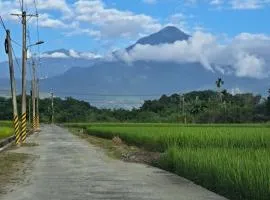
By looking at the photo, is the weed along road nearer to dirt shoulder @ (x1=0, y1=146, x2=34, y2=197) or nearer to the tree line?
dirt shoulder @ (x1=0, y1=146, x2=34, y2=197)

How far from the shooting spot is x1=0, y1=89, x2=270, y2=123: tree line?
356 feet

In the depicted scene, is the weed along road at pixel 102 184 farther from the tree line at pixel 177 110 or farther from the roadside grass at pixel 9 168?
the tree line at pixel 177 110

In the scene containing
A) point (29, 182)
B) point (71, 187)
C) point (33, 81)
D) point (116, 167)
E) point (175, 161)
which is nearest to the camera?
point (71, 187)

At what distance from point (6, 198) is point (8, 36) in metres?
28.1

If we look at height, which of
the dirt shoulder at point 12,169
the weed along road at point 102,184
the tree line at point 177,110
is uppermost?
the tree line at point 177,110

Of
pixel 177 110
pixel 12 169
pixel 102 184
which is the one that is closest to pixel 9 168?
pixel 12 169

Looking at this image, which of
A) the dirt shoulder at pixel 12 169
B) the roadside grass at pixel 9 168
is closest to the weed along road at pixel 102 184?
the dirt shoulder at pixel 12 169

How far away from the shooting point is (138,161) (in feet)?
74.6

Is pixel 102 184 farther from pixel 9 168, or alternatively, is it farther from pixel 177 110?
pixel 177 110

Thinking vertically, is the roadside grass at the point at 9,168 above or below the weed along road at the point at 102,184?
above

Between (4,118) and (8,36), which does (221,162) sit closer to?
(8,36)

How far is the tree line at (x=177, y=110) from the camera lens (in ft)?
356

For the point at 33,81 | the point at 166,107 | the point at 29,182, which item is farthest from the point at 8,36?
the point at 166,107

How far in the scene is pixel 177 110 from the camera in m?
142
